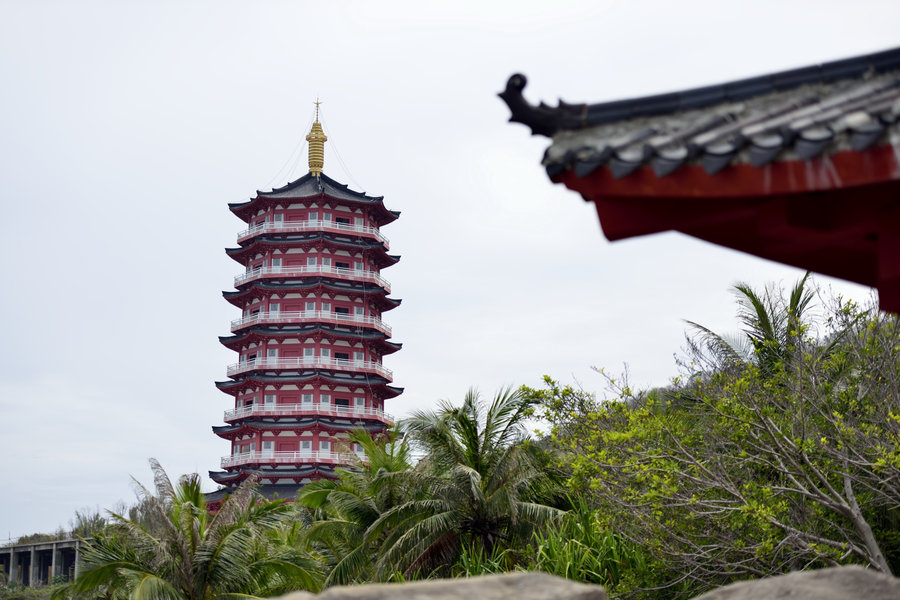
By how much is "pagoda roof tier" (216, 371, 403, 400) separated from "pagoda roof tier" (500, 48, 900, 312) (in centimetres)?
4312

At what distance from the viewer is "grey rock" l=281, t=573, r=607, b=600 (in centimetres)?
432

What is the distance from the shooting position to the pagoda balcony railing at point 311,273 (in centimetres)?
4797

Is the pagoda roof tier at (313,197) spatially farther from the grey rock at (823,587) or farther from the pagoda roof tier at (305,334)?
the grey rock at (823,587)

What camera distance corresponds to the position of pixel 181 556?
17.8 m

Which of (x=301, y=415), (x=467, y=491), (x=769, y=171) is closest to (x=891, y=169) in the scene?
(x=769, y=171)

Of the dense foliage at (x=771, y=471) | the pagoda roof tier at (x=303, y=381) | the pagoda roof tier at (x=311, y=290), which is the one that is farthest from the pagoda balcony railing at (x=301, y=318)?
the dense foliage at (x=771, y=471)

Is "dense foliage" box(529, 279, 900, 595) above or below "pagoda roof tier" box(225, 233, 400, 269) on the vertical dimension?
below

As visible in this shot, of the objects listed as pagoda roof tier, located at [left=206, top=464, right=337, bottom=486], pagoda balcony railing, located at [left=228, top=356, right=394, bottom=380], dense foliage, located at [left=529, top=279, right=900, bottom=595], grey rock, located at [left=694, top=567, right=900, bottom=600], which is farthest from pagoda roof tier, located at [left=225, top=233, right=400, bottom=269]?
grey rock, located at [left=694, top=567, right=900, bottom=600]

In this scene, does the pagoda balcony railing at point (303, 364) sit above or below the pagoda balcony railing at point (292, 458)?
above

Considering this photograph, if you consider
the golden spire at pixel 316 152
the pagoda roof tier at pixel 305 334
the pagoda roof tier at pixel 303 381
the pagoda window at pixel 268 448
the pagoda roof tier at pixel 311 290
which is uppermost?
the golden spire at pixel 316 152

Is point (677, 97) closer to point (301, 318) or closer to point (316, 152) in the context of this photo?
point (301, 318)

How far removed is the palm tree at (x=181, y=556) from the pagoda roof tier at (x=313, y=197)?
3112cm

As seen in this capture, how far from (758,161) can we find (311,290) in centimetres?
4517

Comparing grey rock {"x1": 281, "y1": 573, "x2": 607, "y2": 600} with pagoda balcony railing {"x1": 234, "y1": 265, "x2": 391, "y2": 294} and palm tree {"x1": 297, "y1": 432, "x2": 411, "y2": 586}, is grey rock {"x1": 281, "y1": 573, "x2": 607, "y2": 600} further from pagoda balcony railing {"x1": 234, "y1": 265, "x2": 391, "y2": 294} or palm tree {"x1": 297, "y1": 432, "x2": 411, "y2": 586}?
pagoda balcony railing {"x1": 234, "y1": 265, "x2": 391, "y2": 294}
